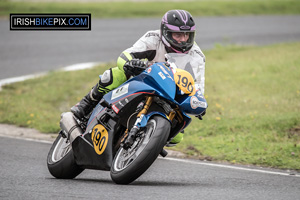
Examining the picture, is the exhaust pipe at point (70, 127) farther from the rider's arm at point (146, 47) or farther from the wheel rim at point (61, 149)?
the rider's arm at point (146, 47)

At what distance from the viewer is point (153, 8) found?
98.2 feet

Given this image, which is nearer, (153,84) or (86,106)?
(153,84)

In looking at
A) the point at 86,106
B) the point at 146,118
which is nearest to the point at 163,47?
the point at 86,106

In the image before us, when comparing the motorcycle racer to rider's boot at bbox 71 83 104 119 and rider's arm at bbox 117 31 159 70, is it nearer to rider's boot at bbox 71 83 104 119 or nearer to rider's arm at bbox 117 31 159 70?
rider's arm at bbox 117 31 159 70

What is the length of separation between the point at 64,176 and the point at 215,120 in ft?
14.5

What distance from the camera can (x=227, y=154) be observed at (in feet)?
30.0

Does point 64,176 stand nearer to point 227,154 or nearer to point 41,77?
point 227,154

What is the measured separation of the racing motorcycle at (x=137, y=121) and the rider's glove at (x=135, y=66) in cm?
6

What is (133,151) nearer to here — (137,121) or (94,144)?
(137,121)

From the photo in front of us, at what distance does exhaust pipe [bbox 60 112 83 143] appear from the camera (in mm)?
7109

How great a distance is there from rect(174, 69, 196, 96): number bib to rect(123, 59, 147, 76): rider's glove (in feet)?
1.21

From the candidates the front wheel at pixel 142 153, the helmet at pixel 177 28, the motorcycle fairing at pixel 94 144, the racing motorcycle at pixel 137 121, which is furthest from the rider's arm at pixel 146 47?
the front wheel at pixel 142 153

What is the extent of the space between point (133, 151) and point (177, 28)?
158cm

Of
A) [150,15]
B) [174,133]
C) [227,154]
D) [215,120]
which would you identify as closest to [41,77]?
[215,120]
